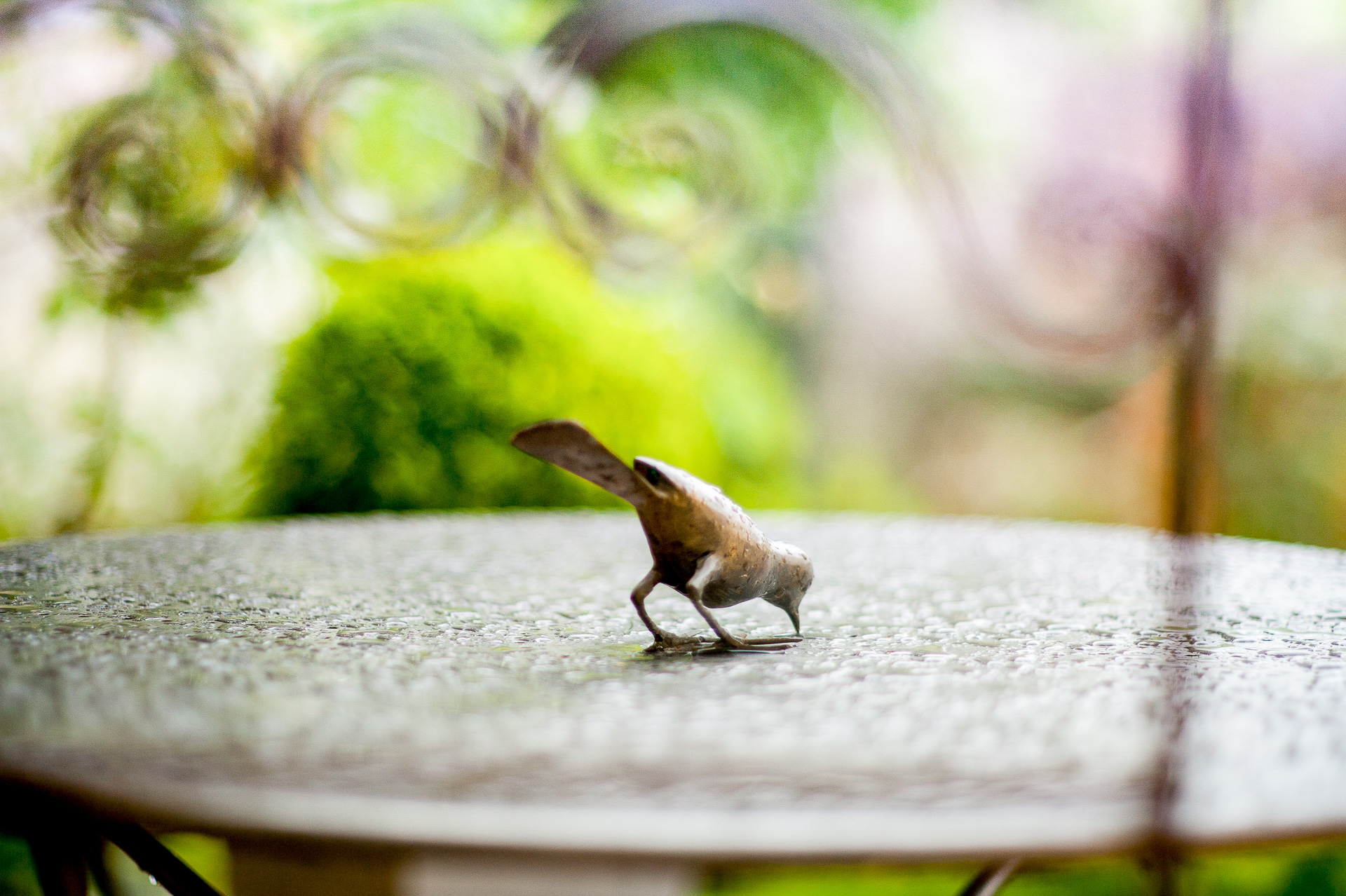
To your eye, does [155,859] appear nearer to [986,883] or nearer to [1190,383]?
[986,883]

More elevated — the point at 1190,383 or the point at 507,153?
the point at 507,153

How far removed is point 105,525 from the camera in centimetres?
361

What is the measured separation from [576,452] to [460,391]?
2.02 meters

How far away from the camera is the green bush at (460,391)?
2.62m

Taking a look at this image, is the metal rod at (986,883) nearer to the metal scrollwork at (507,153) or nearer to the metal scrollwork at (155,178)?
the metal scrollwork at (507,153)

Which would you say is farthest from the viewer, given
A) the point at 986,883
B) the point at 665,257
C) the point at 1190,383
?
the point at 665,257

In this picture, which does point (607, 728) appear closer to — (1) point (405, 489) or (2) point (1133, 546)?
(2) point (1133, 546)

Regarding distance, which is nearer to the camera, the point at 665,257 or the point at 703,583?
the point at 703,583

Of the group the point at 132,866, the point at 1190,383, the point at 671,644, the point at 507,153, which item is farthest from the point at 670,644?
the point at 132,866

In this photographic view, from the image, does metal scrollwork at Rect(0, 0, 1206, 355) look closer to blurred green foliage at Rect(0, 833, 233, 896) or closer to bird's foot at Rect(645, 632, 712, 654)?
blurred green foliage at Rect(0, 833, 233, 896)

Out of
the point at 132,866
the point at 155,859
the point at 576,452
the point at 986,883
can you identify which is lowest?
the point at 132,866

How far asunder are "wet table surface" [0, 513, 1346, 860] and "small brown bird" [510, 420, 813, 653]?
0.05 meters

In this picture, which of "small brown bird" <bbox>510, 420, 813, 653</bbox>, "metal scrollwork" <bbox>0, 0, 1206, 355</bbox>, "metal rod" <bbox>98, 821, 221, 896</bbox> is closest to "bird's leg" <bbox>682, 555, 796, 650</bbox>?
"small brown bird" <bbox>510, 420, 813, 653</bbox>

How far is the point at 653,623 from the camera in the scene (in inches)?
30.5
